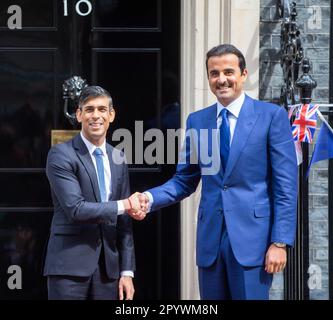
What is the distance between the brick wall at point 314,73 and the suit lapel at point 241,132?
145 centimetres

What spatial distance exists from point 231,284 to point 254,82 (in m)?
1.92

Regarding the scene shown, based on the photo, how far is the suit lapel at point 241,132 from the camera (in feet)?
15.3

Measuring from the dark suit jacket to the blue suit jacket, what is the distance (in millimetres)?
568

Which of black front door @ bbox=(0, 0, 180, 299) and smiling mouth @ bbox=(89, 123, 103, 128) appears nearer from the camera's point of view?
smiling mouth @ bbox=(89, 123, 103, 128)

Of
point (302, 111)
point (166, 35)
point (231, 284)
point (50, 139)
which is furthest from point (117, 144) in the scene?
point (231, 284)

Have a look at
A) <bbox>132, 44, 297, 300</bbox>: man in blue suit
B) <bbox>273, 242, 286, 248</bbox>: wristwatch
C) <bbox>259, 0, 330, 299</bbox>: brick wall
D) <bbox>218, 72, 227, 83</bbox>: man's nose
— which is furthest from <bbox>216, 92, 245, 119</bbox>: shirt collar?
<bbox>259, 0, 330, 299</bbox>: brick wall

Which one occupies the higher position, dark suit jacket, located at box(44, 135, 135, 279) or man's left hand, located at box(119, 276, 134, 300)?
dark suit jacket, located at box(44, 135, 135, 279)

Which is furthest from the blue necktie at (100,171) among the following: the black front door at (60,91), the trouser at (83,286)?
the black front door at (60,91)

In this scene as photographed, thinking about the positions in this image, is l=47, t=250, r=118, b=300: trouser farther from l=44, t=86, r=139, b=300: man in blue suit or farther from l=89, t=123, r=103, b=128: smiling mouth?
l=89, t=123, r=103, b=128: smiling mouth

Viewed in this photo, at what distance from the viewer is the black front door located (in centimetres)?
636

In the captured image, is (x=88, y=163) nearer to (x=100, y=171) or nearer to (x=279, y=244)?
(x=100, y=171)

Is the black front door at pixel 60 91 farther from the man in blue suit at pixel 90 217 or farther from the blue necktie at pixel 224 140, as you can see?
the blue necktie at pixel 224 140

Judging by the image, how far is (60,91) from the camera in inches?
250
